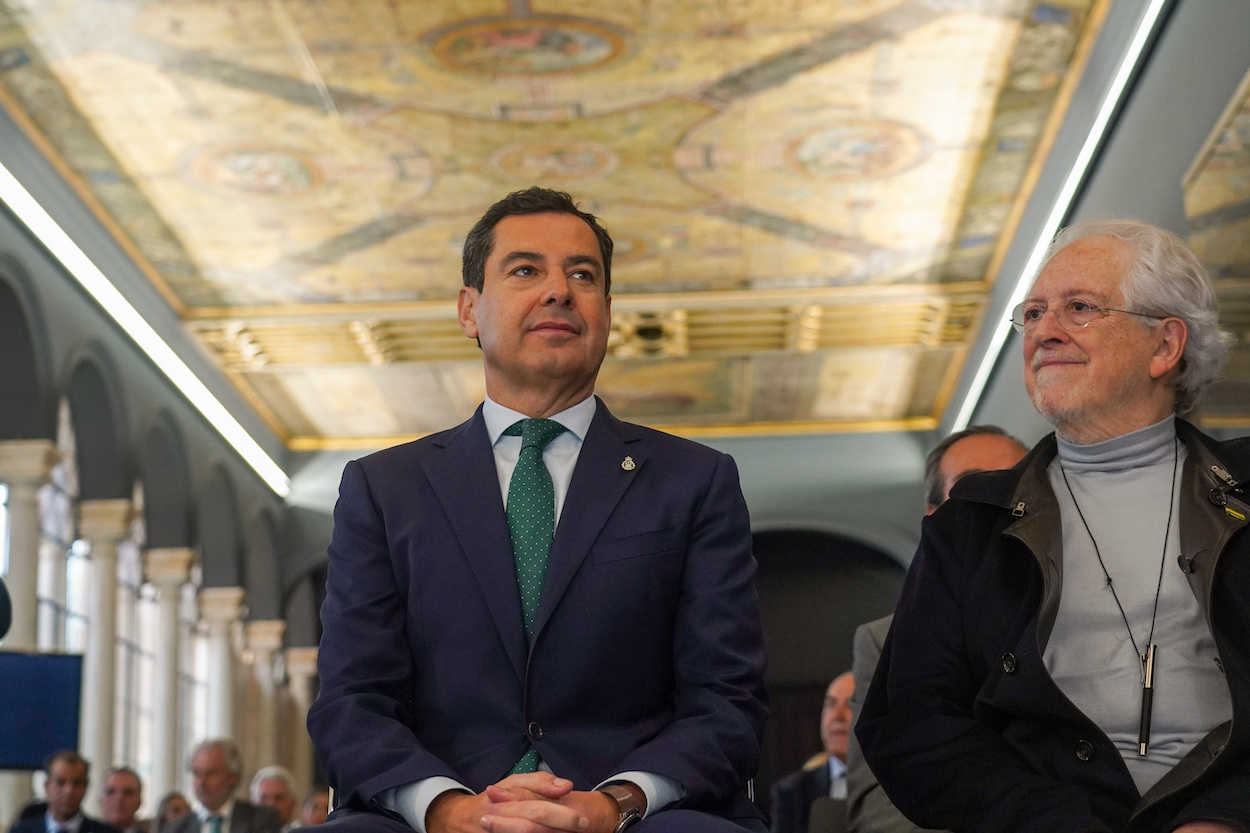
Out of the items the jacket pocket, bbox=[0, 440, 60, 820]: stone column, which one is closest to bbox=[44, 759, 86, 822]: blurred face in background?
bbox=[0, 440, 60, 820]: stone column

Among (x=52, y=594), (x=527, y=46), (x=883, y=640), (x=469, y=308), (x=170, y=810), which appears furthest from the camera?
(x=52, y=594)

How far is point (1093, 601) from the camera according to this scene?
2.62 meters

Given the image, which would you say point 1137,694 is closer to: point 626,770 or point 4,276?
point 626,770

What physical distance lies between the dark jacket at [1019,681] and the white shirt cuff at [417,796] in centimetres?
77

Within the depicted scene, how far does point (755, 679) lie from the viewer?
2.63 m

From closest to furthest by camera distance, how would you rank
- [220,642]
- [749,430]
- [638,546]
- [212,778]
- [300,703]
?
[638,546] < [212,778] < [220,642] < [749,430] < [300,703]

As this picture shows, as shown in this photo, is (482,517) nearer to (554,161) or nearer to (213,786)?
(213,786)

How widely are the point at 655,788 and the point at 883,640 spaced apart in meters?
1.60

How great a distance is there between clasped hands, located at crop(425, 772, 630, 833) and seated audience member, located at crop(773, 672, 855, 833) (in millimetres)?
3469

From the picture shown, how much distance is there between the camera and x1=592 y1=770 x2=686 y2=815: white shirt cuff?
240 centimetres

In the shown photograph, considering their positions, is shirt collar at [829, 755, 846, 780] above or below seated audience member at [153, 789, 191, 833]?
above

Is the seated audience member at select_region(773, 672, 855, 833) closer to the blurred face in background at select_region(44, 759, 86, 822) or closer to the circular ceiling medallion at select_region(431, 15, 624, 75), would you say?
the blurred face in background at select_region(44, 759, 86, 822)

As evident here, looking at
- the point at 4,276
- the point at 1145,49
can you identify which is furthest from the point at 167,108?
the point at 1145,49

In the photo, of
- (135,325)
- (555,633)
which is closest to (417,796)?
(555,633)
